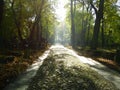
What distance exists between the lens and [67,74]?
1209cm

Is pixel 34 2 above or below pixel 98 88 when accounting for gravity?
above

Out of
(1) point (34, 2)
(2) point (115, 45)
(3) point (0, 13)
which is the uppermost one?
(1) point (34, 2)

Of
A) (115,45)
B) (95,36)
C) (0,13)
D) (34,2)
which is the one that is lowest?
(115,45)

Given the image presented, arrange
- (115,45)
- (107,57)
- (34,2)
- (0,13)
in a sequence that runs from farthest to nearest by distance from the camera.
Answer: (115,45) < (34,2) < (107,57) < (0,13)

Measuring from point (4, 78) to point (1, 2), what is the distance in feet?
19.0

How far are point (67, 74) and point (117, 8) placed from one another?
34.8 meters

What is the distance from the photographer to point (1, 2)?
15047 mm

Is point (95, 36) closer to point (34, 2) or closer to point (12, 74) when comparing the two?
point (34, 2)

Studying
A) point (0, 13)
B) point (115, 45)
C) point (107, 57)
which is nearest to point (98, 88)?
point (0, 13)

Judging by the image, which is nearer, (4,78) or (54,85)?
(54,85)

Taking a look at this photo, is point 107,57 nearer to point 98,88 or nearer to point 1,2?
point 1,2

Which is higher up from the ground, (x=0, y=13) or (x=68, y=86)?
(x=0, y=13)

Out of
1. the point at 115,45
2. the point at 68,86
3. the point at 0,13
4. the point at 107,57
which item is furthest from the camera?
the point at 115,45

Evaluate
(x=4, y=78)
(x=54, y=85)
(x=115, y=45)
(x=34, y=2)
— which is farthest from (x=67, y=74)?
(x=115, y=45)
